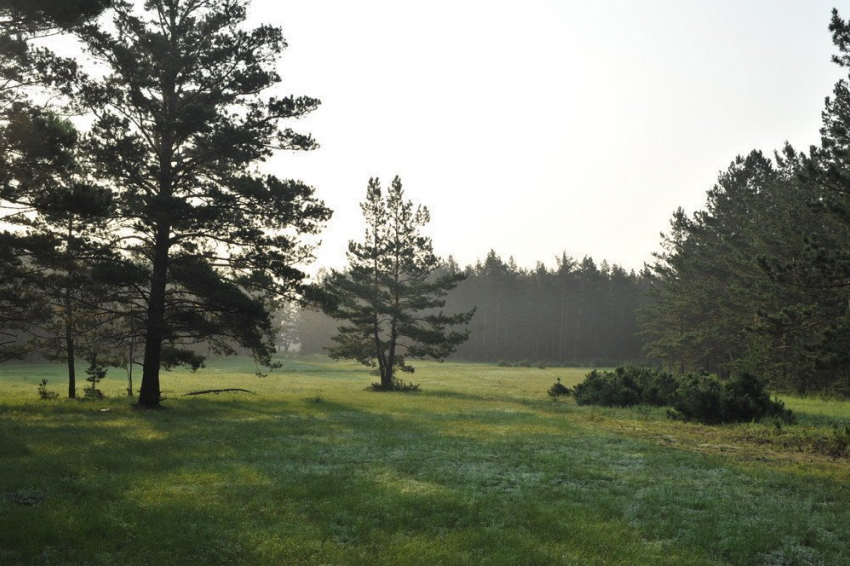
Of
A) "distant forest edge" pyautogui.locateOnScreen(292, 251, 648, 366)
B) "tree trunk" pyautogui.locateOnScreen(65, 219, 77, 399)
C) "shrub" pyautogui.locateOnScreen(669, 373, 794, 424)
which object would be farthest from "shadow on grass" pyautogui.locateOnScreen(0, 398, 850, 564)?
"distant forest edge" pyautogui.locateOnScreen(292, 251, 648, 366)

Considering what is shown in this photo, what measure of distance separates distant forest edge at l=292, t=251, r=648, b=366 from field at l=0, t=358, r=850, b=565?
330ft

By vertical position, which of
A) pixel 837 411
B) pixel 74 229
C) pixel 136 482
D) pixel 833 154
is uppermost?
pixel 833 154

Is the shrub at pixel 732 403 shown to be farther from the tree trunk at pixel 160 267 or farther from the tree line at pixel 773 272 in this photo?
the tree trunk at pixel 160 267

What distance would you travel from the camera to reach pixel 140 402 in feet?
77.8

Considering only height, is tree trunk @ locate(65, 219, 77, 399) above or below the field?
above

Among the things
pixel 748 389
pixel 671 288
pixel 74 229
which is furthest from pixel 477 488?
pixel 671 288

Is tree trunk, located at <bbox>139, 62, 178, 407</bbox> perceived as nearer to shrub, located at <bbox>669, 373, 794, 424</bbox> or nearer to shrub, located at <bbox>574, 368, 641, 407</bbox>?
shrub, located at <bbox>669, 373, 794, 424</bbox>

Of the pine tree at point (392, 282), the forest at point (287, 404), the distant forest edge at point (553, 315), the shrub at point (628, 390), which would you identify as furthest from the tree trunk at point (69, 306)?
the distant forest edge at point (553, 315)

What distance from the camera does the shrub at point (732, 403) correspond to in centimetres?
2331

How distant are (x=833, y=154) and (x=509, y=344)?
102m

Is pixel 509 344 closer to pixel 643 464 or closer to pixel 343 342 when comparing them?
pixel 343 342

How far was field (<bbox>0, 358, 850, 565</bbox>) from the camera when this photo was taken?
761 centimetres

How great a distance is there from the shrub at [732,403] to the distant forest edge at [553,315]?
92.0 meters

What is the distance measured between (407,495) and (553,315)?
380 ft
